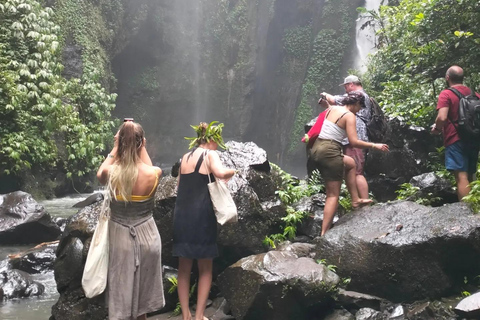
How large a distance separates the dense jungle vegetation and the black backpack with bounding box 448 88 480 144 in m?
2.08

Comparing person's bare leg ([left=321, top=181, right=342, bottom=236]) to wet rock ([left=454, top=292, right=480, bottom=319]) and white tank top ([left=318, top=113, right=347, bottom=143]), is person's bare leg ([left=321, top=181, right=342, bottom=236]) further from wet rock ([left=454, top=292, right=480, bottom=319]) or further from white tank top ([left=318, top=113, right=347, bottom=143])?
wet rock ([left=454, top=292, right=480, bottom=319])

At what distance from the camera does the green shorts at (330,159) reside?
5.77m

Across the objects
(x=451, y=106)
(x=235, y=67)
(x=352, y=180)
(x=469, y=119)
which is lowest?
(x=352, y=180)

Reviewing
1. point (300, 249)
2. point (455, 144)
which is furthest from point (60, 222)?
point (455, 144)

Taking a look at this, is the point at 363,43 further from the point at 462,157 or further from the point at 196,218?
the point at 196,218

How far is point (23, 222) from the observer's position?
9820mm

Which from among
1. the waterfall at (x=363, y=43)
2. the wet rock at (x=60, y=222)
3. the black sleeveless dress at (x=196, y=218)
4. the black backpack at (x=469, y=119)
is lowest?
the wet rock at (x=60, y=222)

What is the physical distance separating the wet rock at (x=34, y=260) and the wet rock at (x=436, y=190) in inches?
240

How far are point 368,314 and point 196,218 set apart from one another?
186 centimetres

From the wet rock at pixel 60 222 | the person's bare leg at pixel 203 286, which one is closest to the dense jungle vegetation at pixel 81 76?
the wet rock at pixel 60 222

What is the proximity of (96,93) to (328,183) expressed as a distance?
1437cm

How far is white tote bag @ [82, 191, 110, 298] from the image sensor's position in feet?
12.8

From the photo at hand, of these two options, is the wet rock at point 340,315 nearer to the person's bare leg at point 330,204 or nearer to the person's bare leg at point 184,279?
the person's bare leg at point 330,204

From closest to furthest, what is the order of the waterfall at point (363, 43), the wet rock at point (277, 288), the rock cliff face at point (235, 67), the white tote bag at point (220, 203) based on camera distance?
the white tote bag at point (220, 203) < the wet rock at point (277, 288) < the waterfall at point (363, 43) < the rock cliff face at point (235, 67)
